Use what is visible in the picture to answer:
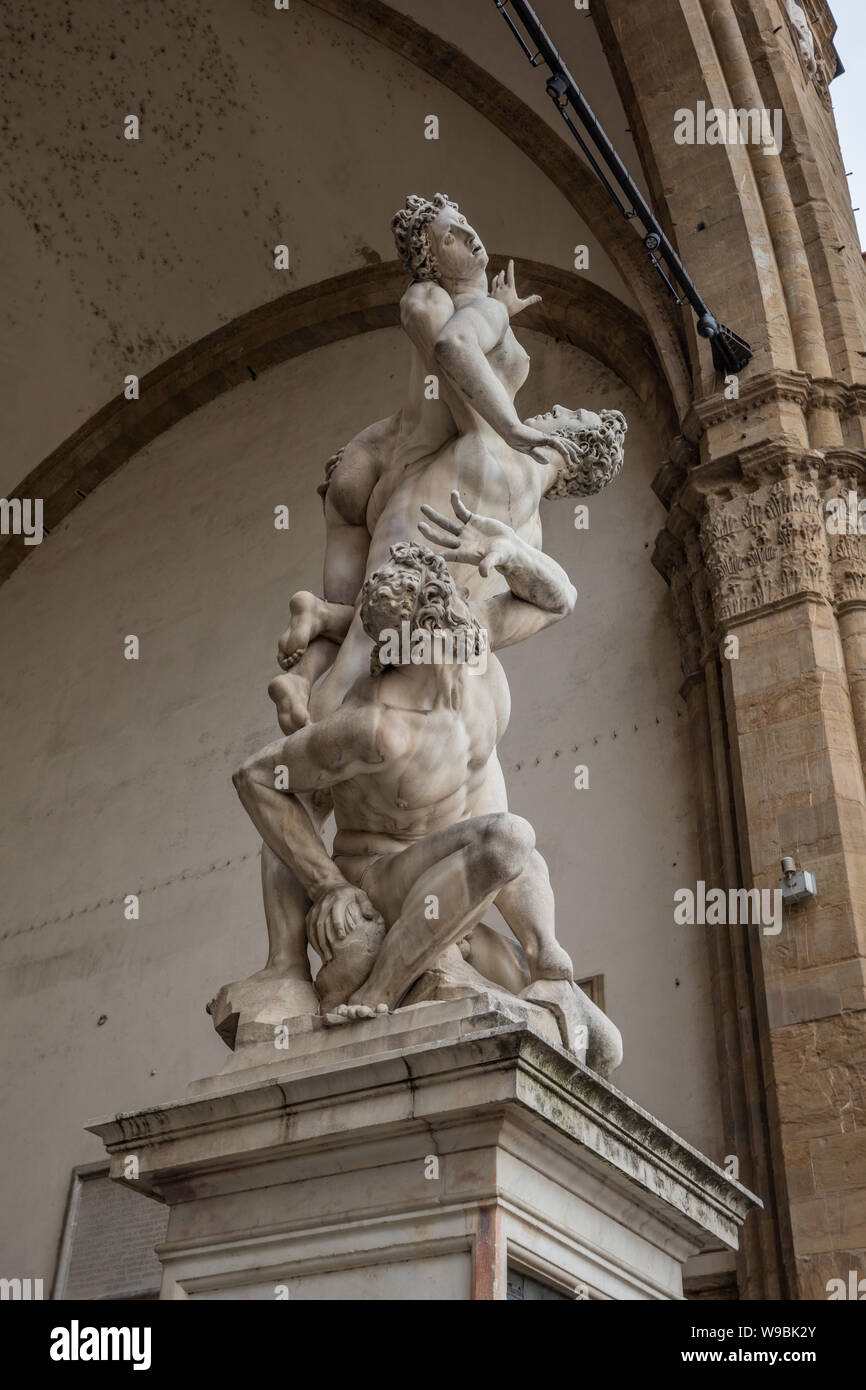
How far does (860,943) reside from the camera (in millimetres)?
6055

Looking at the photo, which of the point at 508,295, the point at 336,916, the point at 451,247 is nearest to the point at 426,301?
the point at 451,247

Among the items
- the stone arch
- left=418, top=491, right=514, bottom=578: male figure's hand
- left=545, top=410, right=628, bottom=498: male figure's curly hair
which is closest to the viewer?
left=418, top=491, right=514, bottom=578: male figure's hand

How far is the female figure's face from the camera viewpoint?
403 centimetres

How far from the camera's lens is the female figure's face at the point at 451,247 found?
4.03 meters

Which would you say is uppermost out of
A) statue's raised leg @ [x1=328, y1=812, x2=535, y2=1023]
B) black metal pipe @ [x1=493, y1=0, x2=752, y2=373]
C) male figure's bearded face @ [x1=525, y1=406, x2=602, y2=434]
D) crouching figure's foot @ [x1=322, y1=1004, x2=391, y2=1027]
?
black metal pipe @ [x1=493, y1=0, x2=752, y2=373]

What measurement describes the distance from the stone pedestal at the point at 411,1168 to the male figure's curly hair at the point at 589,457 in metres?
1.42

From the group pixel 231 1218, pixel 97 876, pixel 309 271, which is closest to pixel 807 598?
pixel 231 1218

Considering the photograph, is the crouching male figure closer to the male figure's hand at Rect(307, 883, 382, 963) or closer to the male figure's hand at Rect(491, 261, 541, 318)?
the male figure's hand at Rect(307, 883, 382, 963)

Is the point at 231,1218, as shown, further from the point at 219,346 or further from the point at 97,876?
the point at 219,346

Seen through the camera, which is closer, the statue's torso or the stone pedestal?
the stone pedestal

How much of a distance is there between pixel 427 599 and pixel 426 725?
0.27 meters

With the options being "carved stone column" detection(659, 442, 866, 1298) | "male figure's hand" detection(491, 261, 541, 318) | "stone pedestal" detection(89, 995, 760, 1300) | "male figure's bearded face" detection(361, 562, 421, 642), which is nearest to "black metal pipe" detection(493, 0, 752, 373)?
"carved stone column" detection(659, 442, 866, 1298)

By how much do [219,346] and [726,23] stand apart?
5.34m

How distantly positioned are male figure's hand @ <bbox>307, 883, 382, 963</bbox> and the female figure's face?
1.67 metres
